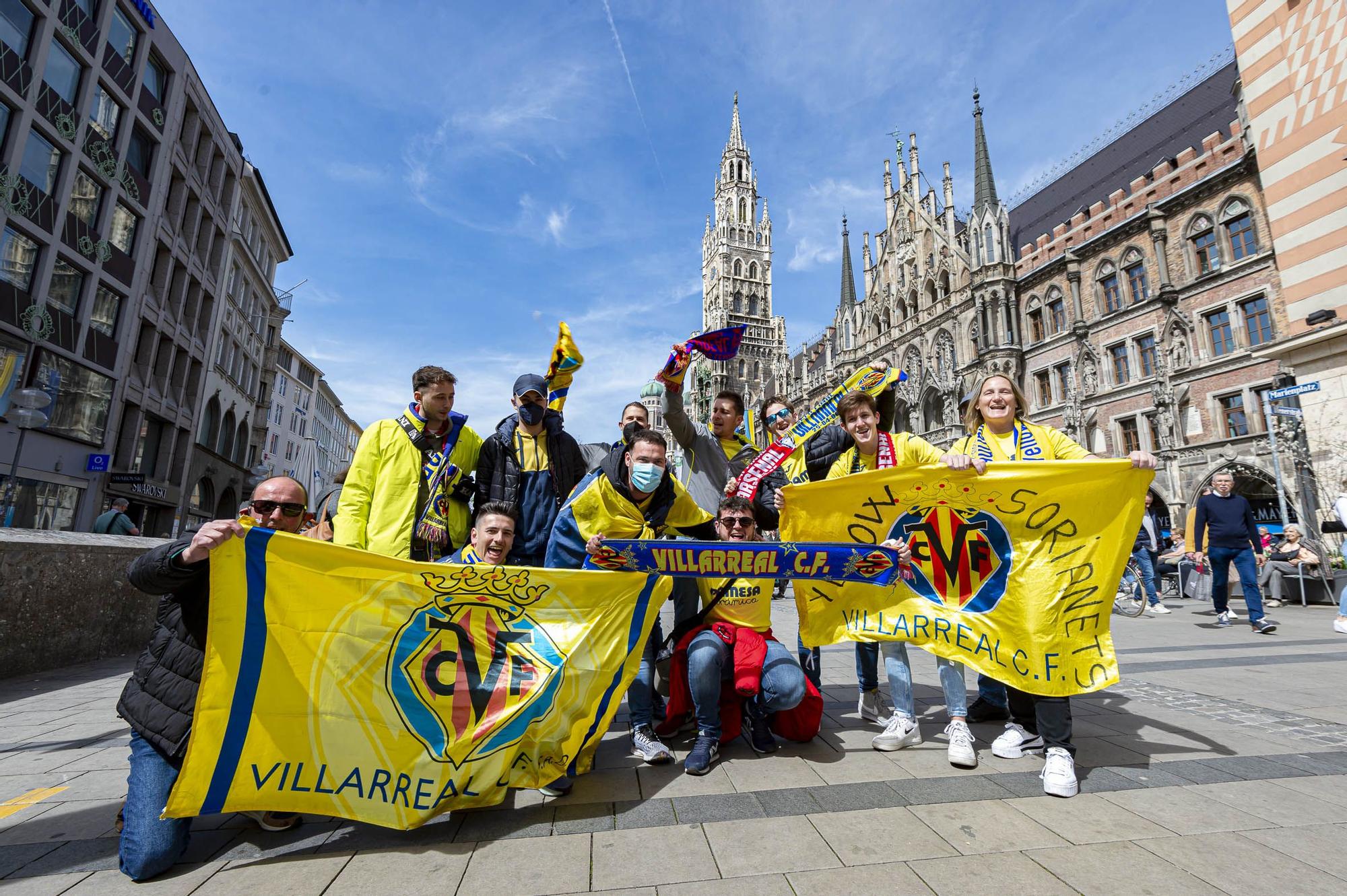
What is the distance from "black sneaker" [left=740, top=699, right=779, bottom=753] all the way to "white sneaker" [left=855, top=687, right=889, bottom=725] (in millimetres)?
917

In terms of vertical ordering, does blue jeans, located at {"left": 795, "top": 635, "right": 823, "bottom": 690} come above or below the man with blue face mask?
below

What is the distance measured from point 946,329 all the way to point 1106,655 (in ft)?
126

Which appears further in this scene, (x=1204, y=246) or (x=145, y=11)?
(x=1204, y=246)

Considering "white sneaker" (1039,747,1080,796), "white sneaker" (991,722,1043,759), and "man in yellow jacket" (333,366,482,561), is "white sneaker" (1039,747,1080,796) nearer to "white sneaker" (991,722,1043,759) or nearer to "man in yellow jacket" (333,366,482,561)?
"white sneaker" (991,722,1043,759)

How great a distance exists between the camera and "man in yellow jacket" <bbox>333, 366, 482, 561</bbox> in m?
3.68

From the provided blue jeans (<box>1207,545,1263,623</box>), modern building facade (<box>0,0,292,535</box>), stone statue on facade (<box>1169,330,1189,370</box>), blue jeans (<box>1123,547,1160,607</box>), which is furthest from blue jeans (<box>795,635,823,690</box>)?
stone statue on facade (<box>1169,330,1189,370</box>)

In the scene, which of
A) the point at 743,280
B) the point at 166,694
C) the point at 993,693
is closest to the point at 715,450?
the point at 993,693

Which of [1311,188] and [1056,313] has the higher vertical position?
[1056,313]

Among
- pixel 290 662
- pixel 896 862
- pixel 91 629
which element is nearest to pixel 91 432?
pixel 91 629

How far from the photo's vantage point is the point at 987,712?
4.52 meters

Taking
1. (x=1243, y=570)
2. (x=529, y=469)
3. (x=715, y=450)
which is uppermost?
(x=715, y=450)

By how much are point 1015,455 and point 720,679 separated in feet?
8.12

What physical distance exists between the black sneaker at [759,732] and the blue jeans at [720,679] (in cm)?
6

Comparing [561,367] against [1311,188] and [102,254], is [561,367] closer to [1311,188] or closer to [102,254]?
[1311,188]
